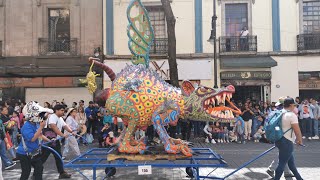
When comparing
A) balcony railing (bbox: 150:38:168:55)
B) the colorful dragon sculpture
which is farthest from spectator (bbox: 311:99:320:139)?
the colorful dragon sculpture

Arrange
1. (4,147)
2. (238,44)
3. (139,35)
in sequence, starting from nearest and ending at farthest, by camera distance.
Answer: (139,35)
(4,147)
(238,44)

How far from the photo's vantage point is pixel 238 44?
57.9 feet

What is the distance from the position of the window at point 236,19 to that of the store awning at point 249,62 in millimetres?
1623

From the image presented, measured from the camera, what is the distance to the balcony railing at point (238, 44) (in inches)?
691

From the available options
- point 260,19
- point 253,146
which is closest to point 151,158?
point 253,146

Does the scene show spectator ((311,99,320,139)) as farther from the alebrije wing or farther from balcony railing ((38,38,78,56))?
balcony railing ((38,38,78,56))

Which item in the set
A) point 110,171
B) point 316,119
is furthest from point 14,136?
point 316,119

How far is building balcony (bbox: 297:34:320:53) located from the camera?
17.3 m

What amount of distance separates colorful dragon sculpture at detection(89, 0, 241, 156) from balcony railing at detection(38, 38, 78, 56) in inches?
461

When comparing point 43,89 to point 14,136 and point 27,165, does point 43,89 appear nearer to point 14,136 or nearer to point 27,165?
point 14,136

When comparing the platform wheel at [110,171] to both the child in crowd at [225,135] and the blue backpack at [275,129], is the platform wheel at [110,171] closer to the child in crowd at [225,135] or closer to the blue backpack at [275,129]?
the blue backpack at [275,129]

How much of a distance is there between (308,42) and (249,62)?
306 centimetres

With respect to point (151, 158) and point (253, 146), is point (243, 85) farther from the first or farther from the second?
point (151, 158)

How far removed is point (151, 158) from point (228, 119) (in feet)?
5.17
